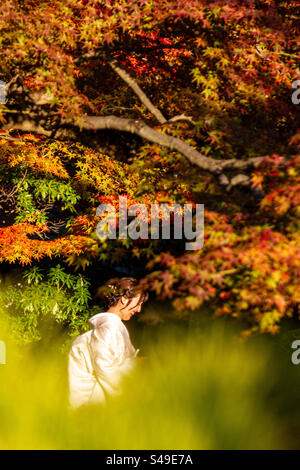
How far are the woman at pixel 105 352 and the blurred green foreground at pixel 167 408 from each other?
0.42 ft

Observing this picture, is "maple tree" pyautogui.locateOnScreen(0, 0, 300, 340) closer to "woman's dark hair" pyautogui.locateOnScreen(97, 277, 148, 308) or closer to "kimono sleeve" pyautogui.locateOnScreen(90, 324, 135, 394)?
"woman's dark hair" pyautogui.locateOnScreen(97, 277, 148, 308)

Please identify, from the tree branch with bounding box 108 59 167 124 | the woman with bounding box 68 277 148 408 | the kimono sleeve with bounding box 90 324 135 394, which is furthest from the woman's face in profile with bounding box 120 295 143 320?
the tree branch with bounding box 108 59 167 124

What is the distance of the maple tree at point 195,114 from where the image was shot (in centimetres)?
364

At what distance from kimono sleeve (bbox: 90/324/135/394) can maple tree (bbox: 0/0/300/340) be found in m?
0.59

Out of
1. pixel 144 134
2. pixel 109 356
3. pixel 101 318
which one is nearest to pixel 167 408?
pixel 109 356

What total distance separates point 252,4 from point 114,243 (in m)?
2.57

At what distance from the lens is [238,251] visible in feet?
11.4

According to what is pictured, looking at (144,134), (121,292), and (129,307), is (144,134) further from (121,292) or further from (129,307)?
(129,307)

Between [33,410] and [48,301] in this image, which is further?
[48,301]


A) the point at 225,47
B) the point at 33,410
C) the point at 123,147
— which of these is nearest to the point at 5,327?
the point at 123,147

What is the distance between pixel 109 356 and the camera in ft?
13.5

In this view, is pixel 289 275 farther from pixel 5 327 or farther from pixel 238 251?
pixel 5 327

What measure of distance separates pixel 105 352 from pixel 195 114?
→ 2432mm

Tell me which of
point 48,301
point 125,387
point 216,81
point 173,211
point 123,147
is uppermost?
point 216,81
